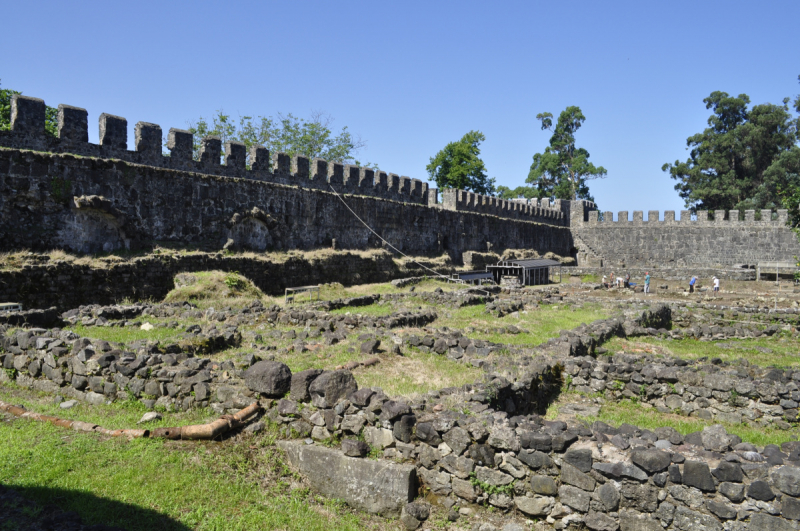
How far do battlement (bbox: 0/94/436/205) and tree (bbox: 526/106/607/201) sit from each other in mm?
39966

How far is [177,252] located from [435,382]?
37.0 feet

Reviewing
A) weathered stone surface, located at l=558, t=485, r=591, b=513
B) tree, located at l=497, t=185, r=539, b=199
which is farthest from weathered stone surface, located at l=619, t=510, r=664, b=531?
tree, located at l=497, t=185, r=539, b=199

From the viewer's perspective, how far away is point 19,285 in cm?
1159

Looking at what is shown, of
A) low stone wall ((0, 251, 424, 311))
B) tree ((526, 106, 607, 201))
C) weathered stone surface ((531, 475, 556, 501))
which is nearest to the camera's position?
weathered stone surface ((531, 475, 556, 501))

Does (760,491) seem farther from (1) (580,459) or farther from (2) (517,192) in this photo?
(2) (517,192)

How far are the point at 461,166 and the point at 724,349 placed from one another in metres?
40.8

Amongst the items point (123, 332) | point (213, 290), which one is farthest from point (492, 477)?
point (213, 290)

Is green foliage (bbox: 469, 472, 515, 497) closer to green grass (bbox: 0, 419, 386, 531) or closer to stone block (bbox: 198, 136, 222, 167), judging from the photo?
green grass (bbox: 0, 419, 386, 531)

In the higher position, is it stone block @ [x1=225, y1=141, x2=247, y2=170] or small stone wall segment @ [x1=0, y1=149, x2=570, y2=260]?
stone block @ [x1=225, y1=141, x2=247, y2=170]

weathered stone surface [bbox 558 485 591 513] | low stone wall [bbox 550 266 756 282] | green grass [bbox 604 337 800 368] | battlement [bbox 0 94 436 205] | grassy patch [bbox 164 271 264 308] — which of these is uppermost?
battlement [bbox 0 94 436 205]

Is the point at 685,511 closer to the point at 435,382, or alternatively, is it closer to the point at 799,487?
the point at 799,487

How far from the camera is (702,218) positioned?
3766 centimetres

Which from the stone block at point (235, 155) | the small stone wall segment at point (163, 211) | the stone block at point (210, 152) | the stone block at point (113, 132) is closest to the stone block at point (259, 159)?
the stone block at point (235, 155)

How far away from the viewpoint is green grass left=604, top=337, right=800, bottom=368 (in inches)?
394
